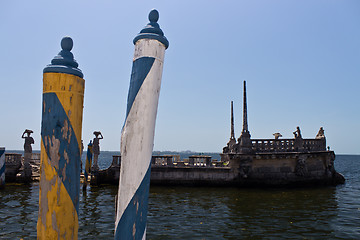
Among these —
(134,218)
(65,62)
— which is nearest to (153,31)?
(65,62)

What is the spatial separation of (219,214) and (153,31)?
11.9 meters

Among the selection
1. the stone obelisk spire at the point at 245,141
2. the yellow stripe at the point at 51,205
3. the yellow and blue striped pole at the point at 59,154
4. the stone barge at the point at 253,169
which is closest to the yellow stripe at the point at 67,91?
the yellow and blue striped pole at the point at 59,154

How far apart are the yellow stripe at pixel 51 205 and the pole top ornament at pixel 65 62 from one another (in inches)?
26.4

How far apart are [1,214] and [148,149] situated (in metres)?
14.1

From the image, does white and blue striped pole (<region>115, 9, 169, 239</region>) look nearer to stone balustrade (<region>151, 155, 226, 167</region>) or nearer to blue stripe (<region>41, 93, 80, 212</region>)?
blue stripe (<region>41, 93, 80, 212</region>)

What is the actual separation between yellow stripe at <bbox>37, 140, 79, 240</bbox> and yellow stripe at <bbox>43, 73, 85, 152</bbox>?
0.34 meters

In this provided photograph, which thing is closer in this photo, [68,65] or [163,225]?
[68,65]

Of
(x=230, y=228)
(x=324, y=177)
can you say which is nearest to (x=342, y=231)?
(x=230, y=228)

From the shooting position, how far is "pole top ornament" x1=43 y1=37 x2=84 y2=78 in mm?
2018

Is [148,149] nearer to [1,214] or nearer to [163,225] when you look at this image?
[163,225]

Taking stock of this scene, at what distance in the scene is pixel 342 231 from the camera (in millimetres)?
9672

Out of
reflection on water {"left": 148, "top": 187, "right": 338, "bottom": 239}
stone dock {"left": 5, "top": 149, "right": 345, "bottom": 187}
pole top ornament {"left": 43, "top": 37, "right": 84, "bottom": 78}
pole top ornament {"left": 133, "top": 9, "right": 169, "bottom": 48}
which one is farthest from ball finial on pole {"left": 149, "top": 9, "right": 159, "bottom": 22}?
stone dock {"left": 5, "top": 149, "right": 345, "bottom": 187}

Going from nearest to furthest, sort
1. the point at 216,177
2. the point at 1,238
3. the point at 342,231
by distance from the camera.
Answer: the point at 1,238 < the point at 342,231 < the point at 216,177

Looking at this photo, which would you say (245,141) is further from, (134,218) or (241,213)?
(134,218)
